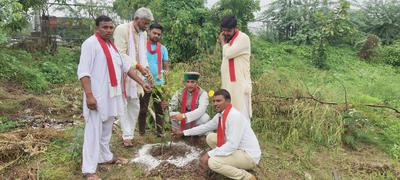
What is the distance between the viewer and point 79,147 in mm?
3875

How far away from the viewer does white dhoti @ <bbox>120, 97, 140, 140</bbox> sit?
4262 mm

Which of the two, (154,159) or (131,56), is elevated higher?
(131,56)

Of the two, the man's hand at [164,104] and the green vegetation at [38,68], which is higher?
the green vegetation at [38,68]

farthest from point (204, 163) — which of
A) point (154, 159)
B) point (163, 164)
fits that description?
point (154, 159)

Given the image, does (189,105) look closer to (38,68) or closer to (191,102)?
(191,102)

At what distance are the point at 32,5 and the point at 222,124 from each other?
8.02m

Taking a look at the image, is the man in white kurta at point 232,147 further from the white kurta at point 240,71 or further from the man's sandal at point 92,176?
the man's sandal at point 92,176

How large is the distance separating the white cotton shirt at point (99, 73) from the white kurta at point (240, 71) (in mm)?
1210

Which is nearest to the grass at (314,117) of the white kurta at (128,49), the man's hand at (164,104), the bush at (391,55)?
the man's hand at (164,104)

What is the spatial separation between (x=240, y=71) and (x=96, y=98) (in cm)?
161

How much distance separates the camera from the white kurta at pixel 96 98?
3.23 m

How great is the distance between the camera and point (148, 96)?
4.54 meters

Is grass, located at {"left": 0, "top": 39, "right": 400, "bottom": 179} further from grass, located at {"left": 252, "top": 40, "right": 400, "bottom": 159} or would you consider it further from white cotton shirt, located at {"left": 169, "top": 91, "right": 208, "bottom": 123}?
white cotton shirt, located at {"left": 169, "top": 91, "right": 208, "bottom": 123}

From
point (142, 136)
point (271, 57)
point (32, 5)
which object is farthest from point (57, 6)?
point (142, 136)
